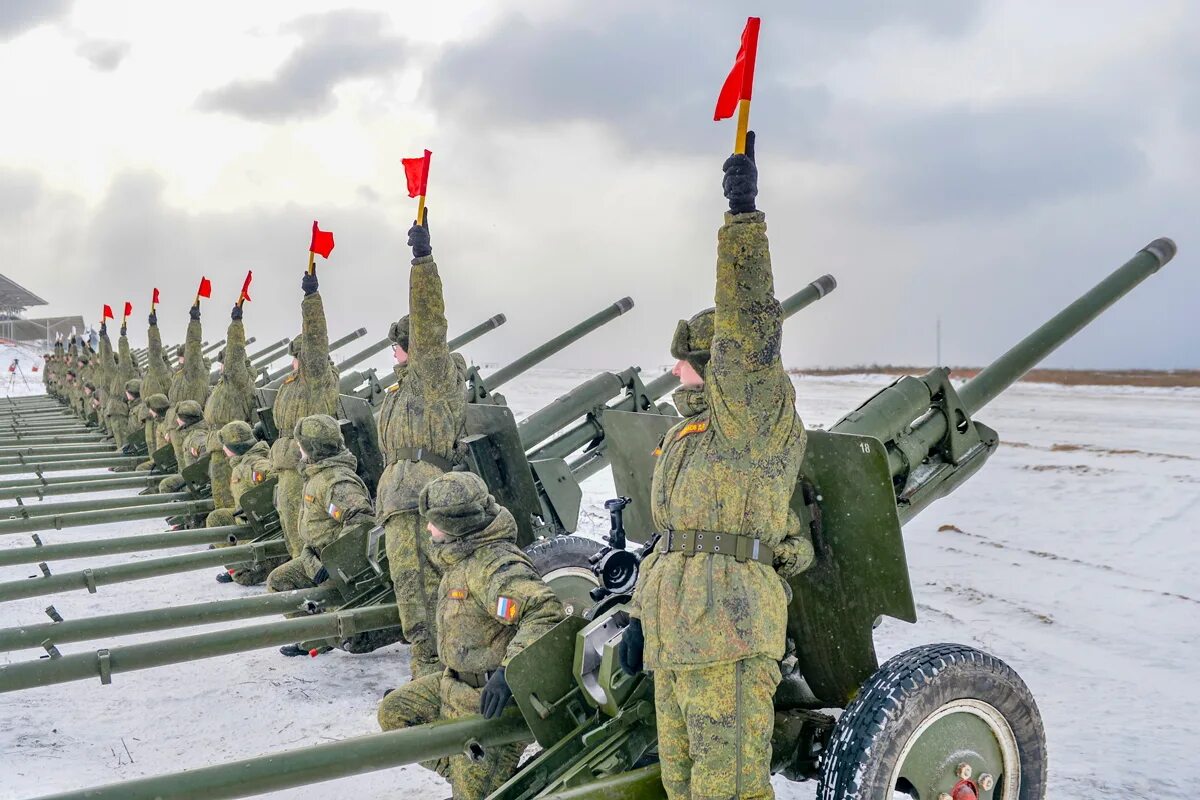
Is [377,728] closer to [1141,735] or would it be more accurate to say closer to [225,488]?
[1141,735]

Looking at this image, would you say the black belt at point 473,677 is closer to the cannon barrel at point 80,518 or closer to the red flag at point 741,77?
the red flag at point 741,77

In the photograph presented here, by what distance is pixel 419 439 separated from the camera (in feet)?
19.3

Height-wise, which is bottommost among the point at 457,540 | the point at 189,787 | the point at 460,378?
the point at 189,787

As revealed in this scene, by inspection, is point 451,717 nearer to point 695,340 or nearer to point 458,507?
point 458,507

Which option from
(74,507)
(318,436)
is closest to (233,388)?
(74,507)

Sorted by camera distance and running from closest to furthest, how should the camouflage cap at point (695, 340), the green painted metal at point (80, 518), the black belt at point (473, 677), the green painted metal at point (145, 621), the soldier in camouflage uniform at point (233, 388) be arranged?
the camouflage cap at point (695, 340)
the black belt at point (473, 677)
the green painted metal at point (145, 621)
the green painted metal at point (80, 518)
the soldier in camouflage uniform at point (233, 388)

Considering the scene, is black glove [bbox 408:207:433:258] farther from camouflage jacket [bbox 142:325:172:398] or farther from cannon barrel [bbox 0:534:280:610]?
camouflage jacket [bbox 142:325:172:398]

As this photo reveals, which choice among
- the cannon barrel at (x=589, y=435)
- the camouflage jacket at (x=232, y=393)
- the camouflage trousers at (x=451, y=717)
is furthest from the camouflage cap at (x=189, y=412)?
the camouflage trousers at (x=451, y=717)

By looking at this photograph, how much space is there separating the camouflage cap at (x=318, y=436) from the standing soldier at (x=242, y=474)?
1418 millimetres

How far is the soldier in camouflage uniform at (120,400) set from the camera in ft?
53.7

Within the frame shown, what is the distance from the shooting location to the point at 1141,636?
6109 millimetres

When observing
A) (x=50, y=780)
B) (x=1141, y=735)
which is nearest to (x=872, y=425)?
(x=1141, y=735)

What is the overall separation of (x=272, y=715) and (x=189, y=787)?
8.41 ft

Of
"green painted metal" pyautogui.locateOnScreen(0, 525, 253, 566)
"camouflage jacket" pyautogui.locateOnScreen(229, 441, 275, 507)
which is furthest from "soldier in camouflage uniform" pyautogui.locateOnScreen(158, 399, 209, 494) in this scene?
"green painted metal" pyautogui.locateOnScreen(0, 525, 253, 566)
